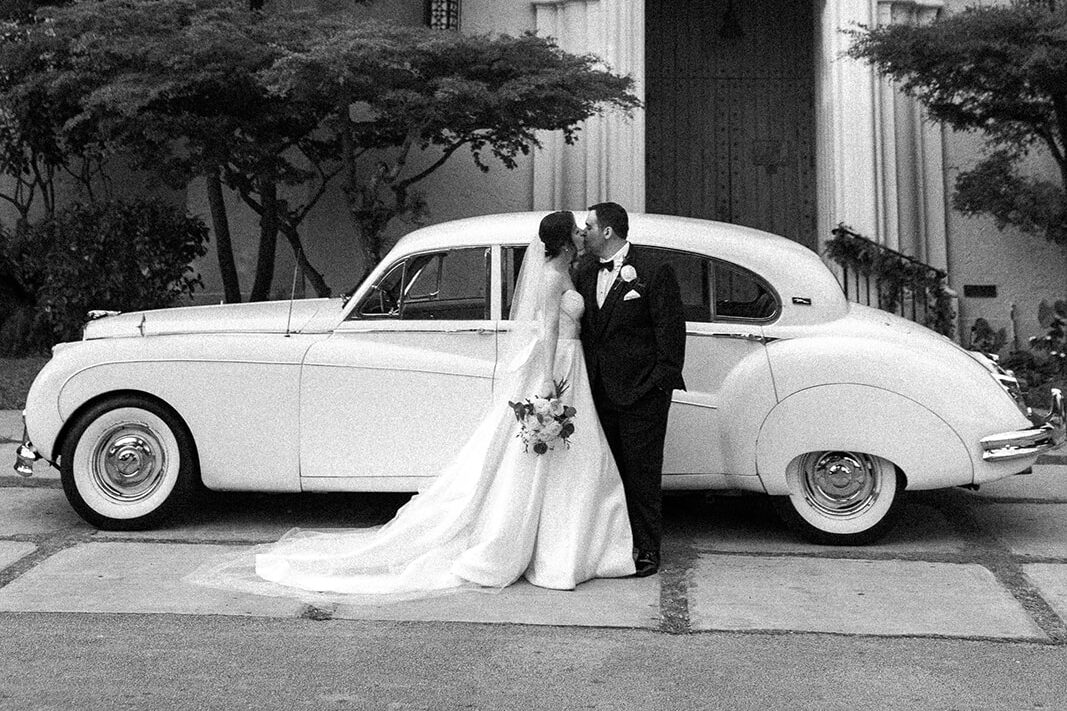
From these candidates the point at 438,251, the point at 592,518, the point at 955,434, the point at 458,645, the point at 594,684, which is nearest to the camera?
the point at 594,684

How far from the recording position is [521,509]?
6.16 m

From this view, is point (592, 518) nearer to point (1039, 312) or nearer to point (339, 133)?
point (339, 133)

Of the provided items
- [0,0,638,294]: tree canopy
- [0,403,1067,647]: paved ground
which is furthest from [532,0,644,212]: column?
[0,403,1067,647]: paved ground

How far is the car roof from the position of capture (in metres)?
6.95

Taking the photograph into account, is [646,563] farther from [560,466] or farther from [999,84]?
[999,84]

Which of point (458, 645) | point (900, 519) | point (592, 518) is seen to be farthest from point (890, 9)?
point (458, 645)

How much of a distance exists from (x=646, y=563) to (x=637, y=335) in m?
1.08

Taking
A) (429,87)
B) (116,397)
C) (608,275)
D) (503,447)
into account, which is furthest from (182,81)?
(503,447)

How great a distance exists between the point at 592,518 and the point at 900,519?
2.29 m

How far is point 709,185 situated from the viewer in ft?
46.5

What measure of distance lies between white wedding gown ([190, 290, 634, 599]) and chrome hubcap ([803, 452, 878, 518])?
1.17 m

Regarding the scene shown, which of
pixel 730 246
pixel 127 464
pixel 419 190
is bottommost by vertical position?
pixel 127 464

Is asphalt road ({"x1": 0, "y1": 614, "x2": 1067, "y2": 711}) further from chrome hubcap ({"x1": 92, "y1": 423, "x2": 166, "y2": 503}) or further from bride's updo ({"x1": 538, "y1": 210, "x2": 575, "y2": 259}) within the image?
bride's updo ({"x1": 538, "y1": 210, "x2": 575, "y2": 259})

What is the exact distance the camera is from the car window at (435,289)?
23.2ft
